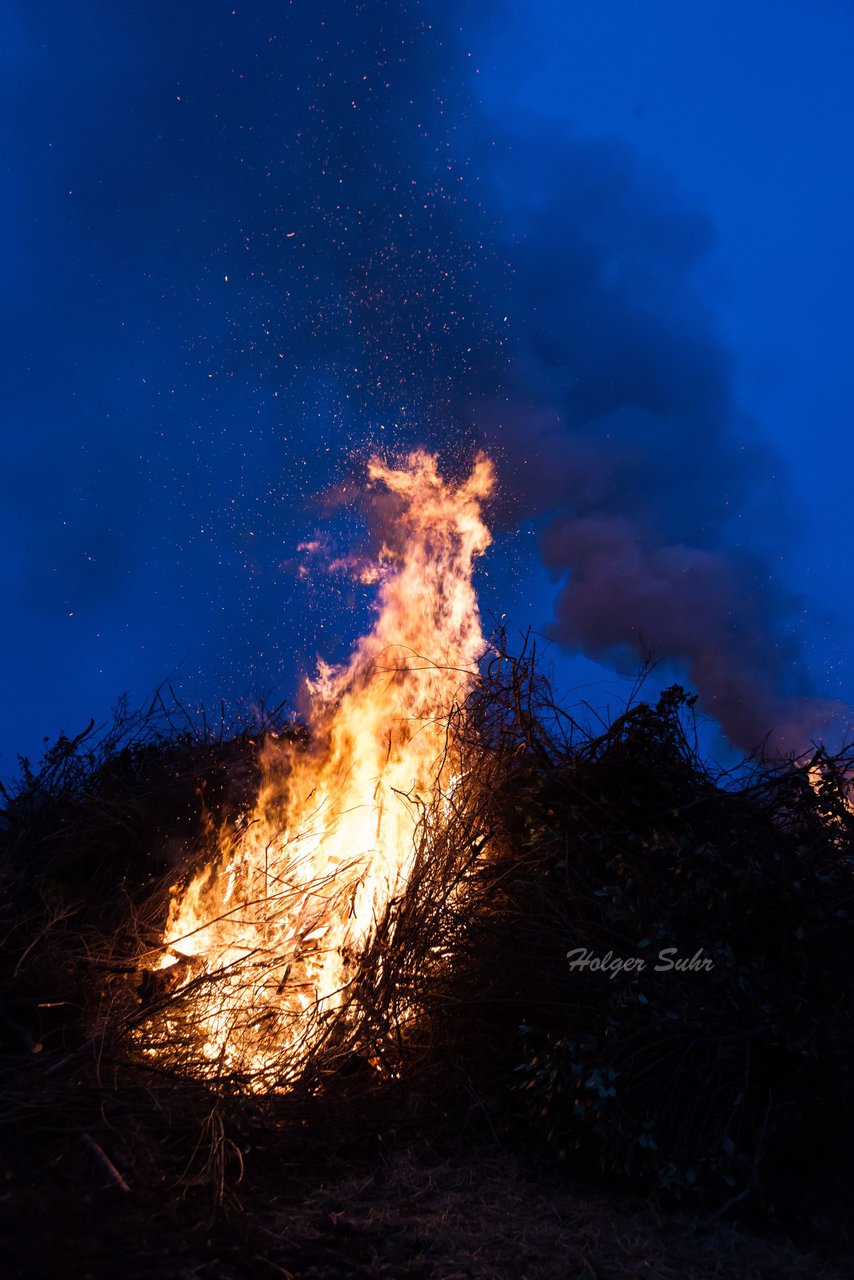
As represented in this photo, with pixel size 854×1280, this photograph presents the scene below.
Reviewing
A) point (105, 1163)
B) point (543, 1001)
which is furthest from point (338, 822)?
point (105, 1163)

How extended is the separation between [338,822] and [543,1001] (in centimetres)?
214

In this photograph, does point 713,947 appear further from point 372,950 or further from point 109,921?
point 109,921

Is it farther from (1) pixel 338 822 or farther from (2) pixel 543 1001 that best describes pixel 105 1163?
(1) pixel 338 822

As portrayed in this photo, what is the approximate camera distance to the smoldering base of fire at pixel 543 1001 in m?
3.78

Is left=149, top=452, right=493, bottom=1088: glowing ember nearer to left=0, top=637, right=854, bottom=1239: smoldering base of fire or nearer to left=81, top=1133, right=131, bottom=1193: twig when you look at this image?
left=0, top=637, right=854, bottom=1239: smoldering base of fire

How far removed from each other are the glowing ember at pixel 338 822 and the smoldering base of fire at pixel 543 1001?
144mm

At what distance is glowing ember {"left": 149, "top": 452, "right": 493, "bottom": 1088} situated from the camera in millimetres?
4789

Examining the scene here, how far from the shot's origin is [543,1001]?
4.27 m

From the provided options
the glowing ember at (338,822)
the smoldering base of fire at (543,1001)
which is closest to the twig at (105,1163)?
the smoldering base of fire at (543,1001)

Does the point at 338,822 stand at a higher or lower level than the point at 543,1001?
higher

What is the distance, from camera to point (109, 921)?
225 inches

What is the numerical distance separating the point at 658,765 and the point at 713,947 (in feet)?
4.05

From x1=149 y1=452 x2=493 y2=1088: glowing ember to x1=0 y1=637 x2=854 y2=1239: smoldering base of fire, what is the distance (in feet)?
0.47

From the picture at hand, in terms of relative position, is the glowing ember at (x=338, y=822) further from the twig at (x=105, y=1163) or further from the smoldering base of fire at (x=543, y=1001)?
the twig at (x=105, y=1163)
